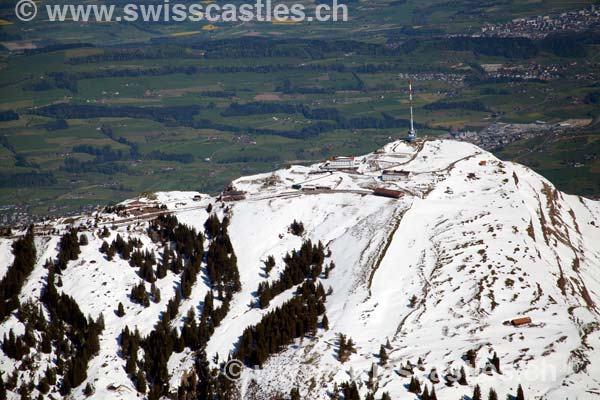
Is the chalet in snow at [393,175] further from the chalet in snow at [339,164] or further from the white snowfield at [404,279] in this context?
the chalet in snow at [339,164]

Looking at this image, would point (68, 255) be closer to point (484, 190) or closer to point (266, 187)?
point (266, 187)

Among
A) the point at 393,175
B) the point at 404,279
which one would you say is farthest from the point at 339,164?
the point at 404,279

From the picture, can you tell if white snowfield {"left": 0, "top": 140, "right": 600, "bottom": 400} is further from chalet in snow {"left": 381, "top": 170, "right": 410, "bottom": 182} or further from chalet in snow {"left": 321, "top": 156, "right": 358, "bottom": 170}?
chalet in snow {"left": 321, "top": 156, "right": 358, "bottom": 170}

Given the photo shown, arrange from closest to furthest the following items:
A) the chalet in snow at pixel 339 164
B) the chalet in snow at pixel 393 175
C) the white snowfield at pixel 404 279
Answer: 1. the white snowfield at pixel 404 279
2. the chalet in snow at pixel 393 175
3. the chalet in snow at pixel 339 164

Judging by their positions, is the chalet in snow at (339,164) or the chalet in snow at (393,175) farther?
the chalet in snow at (339,164)

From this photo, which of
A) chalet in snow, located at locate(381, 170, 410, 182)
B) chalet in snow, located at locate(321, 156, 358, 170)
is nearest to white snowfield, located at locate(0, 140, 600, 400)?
chalet in snow, located at locate(381, 170, 410, 182)

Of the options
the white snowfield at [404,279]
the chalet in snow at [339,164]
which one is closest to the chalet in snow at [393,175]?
the white snowfield at [404,279]

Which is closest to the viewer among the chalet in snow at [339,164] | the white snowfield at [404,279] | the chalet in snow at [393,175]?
the white snowfield at [404,279]

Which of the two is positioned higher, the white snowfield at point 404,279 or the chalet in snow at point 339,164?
the chalet in snow at point 339,164
